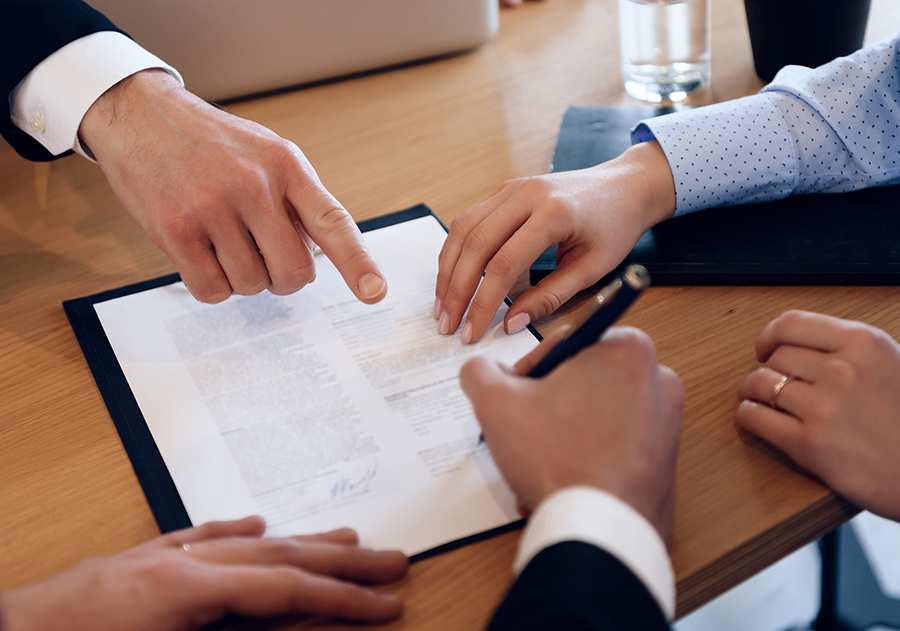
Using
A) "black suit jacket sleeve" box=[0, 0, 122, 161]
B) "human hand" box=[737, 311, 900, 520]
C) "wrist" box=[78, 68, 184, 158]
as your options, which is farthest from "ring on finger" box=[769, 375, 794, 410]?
"black suit jacket sleeve" box=[0, 0, 122, 161]

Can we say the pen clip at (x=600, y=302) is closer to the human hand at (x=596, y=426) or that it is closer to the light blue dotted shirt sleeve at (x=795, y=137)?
the human hand at (x=596, y=426)

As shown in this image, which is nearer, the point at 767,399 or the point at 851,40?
Answer: the point at 767,399

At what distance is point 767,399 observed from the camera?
52 centimetres

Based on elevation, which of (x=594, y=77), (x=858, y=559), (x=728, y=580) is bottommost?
(x=858, y=559)

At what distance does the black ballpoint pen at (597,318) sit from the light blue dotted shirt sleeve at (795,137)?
31cm

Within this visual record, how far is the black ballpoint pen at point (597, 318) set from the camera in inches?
16.4

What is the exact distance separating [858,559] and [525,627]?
1.02 meters

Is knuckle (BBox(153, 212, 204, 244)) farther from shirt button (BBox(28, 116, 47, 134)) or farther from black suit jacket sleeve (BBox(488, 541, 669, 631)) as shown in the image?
black suit jacket sleeve (BBox(488, 541, 669, 631))

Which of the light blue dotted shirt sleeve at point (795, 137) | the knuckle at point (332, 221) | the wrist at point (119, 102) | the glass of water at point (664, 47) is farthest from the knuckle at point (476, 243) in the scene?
the glass of water at point (664, 47)

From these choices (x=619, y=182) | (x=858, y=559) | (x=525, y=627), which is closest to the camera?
(x=525, y=627)

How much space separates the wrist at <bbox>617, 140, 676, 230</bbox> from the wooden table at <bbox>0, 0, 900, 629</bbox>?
98 millimetres

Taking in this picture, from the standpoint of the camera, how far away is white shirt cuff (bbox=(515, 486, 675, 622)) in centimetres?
40

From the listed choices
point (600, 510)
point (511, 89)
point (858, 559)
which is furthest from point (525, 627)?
point (858, 559)

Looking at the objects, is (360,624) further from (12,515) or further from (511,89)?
(511,89)
